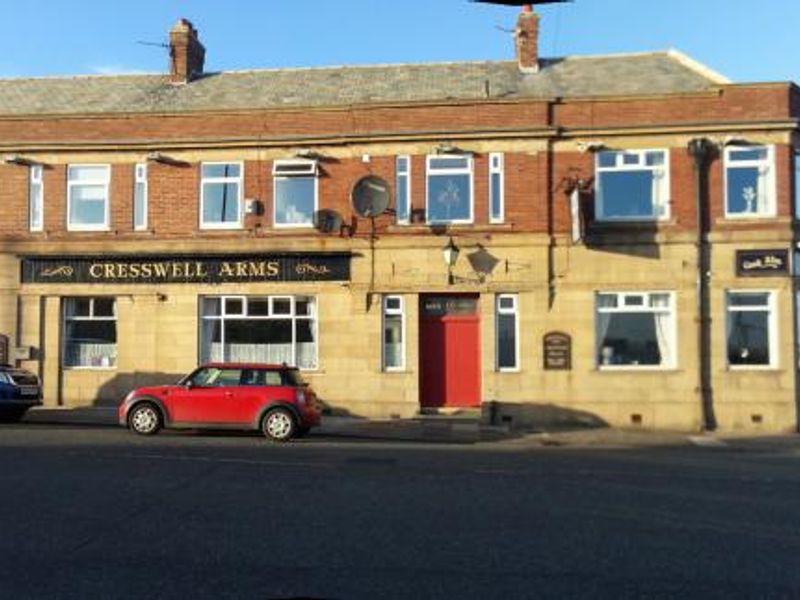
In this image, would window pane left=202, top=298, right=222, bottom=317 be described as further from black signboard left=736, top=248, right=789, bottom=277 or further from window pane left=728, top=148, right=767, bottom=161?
window pane left=728, top=148, right=767, bottom=161

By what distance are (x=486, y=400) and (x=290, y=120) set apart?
26.6 feet

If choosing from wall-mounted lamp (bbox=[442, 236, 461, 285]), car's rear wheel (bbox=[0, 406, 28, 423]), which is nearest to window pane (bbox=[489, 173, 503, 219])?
wall-mounted lamp (bbox=[442, 236, 461, 285])

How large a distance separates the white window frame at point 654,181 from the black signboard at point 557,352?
2.86 metres

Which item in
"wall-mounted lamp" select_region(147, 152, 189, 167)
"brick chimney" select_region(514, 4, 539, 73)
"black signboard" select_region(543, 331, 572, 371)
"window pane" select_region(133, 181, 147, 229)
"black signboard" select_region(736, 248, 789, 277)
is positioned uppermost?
"brick chimney" select_region(514, 4, 539, 73)

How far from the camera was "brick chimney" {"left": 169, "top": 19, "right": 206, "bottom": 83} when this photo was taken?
26.1 metres

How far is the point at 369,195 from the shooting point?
22547 millimetres

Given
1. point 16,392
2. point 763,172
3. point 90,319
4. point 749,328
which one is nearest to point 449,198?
point 763,172

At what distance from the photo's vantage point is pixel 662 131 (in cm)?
2206

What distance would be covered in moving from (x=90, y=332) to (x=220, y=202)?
4.59 metres

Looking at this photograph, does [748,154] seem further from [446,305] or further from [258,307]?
[258,307]

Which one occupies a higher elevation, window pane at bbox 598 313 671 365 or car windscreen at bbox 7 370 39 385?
window pane at bbox 598 313 671 365

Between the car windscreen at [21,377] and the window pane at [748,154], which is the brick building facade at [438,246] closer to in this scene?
the window pane at [748,154]

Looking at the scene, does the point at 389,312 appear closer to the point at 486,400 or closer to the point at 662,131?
the point at 486,400

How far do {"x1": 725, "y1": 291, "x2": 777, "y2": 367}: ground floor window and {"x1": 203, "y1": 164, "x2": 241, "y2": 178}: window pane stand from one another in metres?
11.9
